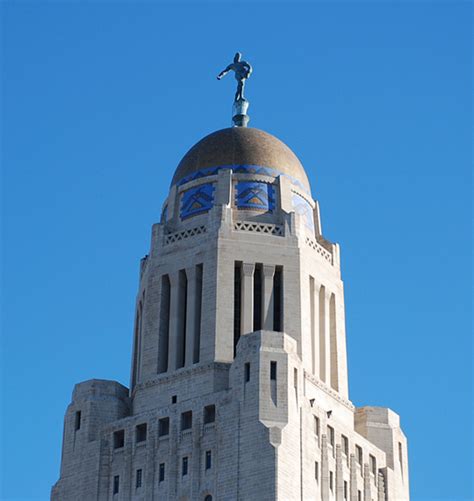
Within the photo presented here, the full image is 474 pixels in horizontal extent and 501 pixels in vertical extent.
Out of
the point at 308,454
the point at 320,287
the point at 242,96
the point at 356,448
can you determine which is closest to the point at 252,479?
the point at 308,454

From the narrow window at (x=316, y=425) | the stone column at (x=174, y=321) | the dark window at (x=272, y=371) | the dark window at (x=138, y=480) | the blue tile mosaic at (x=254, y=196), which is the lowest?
the dark window at (x=138, y=480)

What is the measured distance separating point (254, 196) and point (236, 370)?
430 inches

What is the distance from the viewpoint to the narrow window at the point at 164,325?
71688mm

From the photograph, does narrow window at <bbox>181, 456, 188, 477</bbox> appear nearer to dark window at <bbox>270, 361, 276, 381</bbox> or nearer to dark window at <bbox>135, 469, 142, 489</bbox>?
dark window at <bbox>135, 469, 142, 489</bbox>

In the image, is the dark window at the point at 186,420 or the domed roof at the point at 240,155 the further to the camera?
the domed roof at the point at 240,155

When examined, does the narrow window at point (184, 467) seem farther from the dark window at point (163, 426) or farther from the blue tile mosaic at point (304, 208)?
the blue tile mosaic at point (304, 208)

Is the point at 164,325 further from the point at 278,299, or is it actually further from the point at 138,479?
the point at 138,479

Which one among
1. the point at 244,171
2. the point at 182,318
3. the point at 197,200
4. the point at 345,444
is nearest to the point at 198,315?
the point at 182,318

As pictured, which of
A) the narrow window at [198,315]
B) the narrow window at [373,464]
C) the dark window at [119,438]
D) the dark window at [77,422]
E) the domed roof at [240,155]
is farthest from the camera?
the domed roof at [240,155]

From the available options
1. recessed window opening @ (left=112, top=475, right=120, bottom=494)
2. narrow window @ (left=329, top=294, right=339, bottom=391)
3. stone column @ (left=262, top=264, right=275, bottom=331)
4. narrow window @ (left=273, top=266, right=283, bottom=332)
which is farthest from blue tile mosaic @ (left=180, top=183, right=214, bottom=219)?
recessed window opening @ (left=112, top=475, right=120, bottom=494)

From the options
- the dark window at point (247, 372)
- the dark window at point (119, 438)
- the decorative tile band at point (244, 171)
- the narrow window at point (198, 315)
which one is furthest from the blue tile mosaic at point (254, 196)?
the dark window at point (119, 438)

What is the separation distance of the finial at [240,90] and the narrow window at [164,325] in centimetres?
1131

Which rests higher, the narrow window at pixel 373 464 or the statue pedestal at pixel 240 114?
the statue pedestal at pixel 240 114

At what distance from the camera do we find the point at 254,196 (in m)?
74.8
